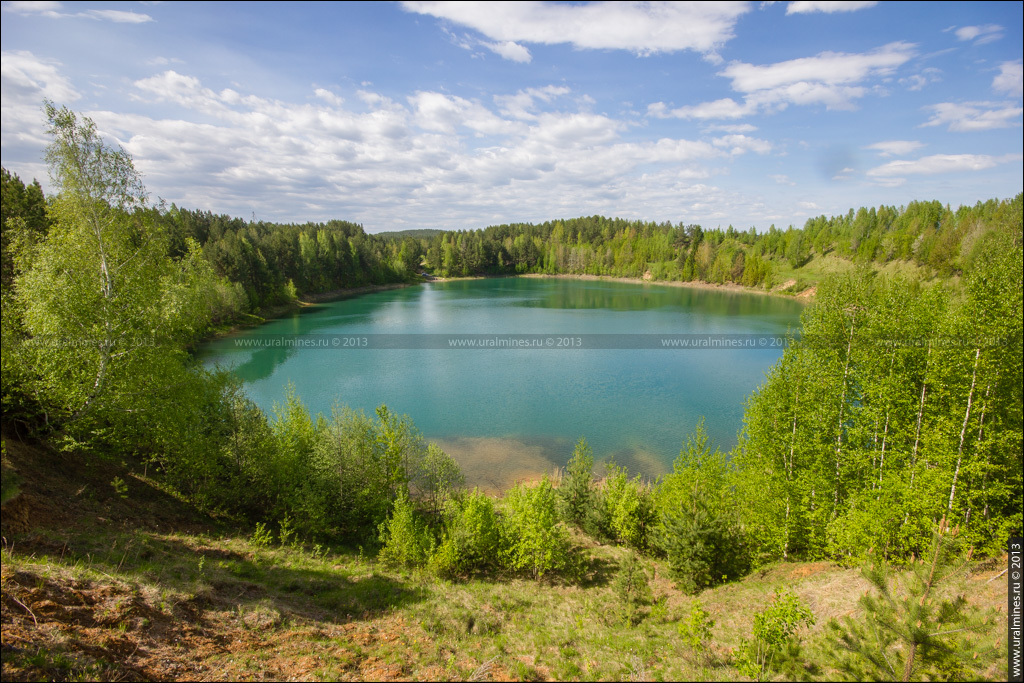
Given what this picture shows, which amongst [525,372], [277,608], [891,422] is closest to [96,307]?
[277,608]

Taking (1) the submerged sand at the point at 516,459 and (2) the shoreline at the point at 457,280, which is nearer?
(1) the submerged sand at the point at 516,459

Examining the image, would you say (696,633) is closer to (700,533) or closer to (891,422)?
(700,533)

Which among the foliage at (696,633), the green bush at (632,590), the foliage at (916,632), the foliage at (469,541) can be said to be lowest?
the green bush at (632,590)

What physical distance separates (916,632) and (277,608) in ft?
35.3

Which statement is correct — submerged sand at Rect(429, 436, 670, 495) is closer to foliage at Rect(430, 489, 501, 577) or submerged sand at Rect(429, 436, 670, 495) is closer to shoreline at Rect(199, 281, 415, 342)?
foliage at Rect(430, 489, 501, 577)

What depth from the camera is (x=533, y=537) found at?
45.9 ft

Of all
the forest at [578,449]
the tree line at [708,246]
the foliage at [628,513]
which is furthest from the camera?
the tree line at [708,246]

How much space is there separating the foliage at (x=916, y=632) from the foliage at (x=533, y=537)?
8.87 metres

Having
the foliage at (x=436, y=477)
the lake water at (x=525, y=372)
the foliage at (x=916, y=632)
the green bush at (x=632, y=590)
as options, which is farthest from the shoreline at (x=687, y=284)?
the foliage at (x=916, y=632)

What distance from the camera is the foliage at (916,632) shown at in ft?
16.9

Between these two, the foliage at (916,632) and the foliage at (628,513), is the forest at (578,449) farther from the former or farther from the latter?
the foliage at (916,632)

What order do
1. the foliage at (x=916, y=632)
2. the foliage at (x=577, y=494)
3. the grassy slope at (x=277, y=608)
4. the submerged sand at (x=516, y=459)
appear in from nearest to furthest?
the foliage at (x=916, y=632) < the grassy slope at (x=277, y=608) < the foliage at (x=577, y=494) < the submerged sand at (x=516, y=459)

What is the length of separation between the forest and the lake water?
23.9 ft

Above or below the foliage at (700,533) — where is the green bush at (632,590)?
below
